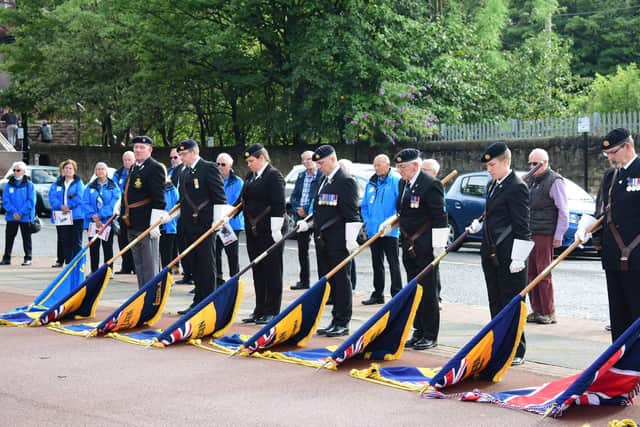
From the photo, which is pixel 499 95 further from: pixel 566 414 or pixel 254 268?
pixel 566 414

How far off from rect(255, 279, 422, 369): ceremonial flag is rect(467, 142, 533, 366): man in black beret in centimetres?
80

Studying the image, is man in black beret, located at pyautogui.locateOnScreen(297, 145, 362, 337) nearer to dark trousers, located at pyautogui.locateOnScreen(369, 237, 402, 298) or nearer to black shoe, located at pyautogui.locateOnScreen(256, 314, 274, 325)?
black shoe, located at pyautogui.locateOnScreen(256, 314, 274, 325)

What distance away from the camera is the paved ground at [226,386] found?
23.4 ft

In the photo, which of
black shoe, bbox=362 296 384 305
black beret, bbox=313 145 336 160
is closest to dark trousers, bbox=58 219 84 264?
black shoe, bbox=362 296 384 305

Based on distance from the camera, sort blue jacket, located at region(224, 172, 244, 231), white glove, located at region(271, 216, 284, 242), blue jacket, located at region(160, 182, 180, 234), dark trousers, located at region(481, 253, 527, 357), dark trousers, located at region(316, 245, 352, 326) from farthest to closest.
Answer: blue jacket, located at region(160, 182, 180, 234)
blue jacket, located at region(224, 172, 244, 231)
white glove, located at region(271, 216, 284, 242)
dark trousers, located at region(316, 245, 352, 326)
dark trousers, located at region(481, 253, 527, 357)

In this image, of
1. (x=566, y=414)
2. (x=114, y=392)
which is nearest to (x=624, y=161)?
(x=566, y=414)

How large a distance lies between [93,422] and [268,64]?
2624cm

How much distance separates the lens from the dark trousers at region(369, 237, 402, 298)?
13055 mm

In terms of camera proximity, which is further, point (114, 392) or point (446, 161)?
point (446, 161)

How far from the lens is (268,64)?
3256 centimetres

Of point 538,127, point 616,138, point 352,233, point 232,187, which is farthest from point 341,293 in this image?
point 538,127

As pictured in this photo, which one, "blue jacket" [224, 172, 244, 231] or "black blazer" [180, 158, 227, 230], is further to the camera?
"blue jacket" [224, 172, 244, 231]

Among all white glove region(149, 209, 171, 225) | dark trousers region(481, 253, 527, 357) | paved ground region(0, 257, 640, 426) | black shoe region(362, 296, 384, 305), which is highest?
white glove region(149, 209, 171, 225)

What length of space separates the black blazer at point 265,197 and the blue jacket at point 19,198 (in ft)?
26.8
